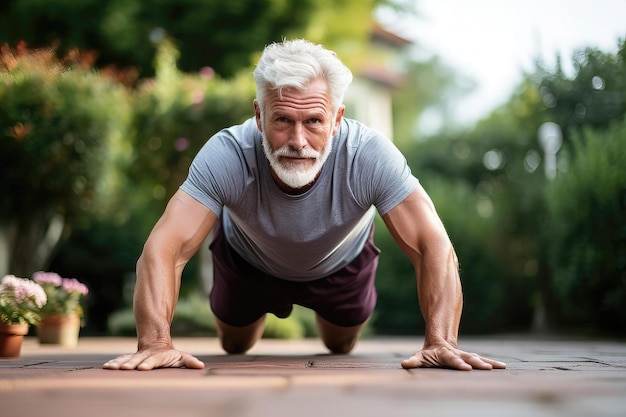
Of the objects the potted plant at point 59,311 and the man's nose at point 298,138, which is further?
the potted plant at point 59,311

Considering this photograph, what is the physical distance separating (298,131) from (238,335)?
170 cm

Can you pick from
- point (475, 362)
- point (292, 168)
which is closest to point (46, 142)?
point (292, 168)

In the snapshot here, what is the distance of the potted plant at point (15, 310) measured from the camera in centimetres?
380

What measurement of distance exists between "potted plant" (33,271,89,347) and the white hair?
3.19 metres

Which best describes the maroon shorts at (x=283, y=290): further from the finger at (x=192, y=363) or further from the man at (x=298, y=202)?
the finger at (x=192, y=363)

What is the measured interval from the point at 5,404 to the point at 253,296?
214cm

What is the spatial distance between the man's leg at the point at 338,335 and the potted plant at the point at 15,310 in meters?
1.54

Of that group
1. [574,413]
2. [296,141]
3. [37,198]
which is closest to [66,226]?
[37,198]

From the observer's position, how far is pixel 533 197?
32.2 ft

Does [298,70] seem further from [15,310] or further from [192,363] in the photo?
[15,310]

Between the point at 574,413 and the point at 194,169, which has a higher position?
the point at 194,169

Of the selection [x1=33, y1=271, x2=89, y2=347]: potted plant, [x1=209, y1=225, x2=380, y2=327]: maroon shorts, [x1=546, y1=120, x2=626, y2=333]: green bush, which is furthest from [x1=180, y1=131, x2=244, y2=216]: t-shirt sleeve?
[x1=546, y1=120, x2=626, y2=333]: green bush

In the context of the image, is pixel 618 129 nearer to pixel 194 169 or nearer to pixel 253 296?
pixel 253 296

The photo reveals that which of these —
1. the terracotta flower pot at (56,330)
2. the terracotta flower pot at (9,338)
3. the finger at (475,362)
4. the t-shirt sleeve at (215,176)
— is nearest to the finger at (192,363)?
the t-shirt sleeve at (215,176)
